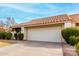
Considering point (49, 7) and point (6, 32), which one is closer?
point (49, 7)

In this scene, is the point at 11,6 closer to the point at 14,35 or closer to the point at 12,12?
the point at 12,12

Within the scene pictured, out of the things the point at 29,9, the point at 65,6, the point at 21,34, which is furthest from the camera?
the point at 21,34

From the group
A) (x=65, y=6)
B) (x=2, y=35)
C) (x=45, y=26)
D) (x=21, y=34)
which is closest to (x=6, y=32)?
(x=2, y=35)

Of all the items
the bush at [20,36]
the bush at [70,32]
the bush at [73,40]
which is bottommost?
the bush at [20,36]

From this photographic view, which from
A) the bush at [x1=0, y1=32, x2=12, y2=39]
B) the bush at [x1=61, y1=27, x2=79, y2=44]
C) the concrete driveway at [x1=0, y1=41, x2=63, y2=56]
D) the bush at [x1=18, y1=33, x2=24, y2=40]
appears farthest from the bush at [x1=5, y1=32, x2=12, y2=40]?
the bush at [x1=61, y1=27, x2=79, y2=44]

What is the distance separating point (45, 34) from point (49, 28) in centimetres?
96

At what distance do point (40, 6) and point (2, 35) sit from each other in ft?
25.5

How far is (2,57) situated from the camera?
12.0 m

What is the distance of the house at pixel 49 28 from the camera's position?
19531mm

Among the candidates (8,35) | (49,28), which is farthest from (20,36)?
(49,28)

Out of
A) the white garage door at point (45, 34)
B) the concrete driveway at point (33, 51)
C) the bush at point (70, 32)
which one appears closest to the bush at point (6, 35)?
the white garage door at point (45, 34)

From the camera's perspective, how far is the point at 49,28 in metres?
21.3

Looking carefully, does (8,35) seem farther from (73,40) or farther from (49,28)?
(73,40)

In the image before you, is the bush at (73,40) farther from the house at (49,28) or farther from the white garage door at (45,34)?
the white garage door at (45,34)
